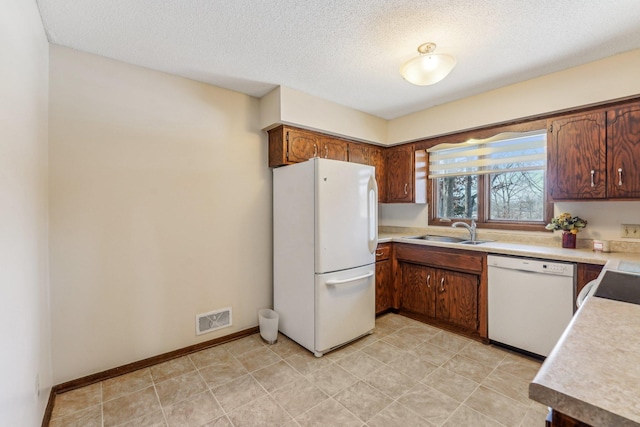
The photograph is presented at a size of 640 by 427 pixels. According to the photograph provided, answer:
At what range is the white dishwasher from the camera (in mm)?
2117

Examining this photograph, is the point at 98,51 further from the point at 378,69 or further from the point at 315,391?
the point at 315,391

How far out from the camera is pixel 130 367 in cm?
218

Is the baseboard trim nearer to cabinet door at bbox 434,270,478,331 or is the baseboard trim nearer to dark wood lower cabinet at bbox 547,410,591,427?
cabinet door at bbox 434,270,478,331

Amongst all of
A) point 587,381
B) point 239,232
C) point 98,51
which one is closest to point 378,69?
point 239,232

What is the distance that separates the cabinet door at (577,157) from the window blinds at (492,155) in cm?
22

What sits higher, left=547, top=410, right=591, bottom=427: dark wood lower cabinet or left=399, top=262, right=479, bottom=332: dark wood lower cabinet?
left=547, top=410, right=591, bottom=427: dark wood lower cabinet

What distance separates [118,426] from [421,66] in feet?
9.29

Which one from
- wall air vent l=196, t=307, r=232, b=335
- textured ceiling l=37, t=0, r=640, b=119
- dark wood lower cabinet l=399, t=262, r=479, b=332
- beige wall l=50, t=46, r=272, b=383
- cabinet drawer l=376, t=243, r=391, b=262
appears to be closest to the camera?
textured ceiling l=37, t=0, r=640, b=119

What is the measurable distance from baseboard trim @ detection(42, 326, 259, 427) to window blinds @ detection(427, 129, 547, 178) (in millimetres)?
2821

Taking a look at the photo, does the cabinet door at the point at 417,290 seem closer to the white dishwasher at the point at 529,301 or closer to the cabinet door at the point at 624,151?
the white dishwasher at the point at 529,301

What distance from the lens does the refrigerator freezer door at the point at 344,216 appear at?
2381mm

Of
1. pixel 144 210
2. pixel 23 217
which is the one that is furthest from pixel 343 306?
pixel 23 217

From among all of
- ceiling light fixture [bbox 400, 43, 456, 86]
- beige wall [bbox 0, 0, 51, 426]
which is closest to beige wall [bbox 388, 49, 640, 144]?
ceiling light fixture [bbox 400, 43, 456, 86]

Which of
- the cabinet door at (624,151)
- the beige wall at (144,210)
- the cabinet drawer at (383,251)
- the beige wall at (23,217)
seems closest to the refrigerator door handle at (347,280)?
the cabinet drawer at (383,251)
